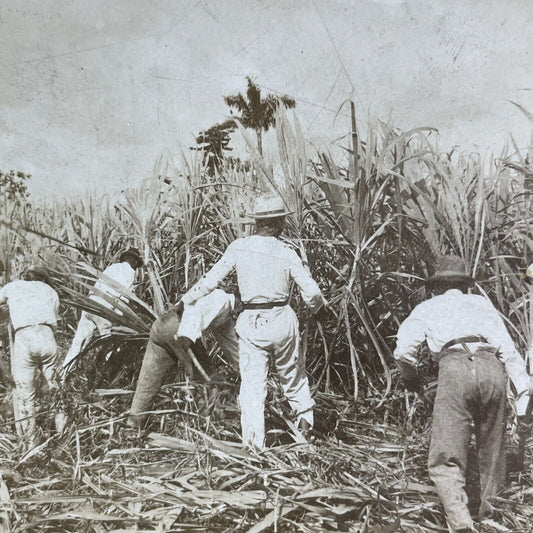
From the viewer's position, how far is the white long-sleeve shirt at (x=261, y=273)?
2631 millimetres

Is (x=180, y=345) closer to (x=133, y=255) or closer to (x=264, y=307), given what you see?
(x=264, y=307)

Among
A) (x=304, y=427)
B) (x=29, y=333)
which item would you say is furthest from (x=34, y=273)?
(x=304, y=427)

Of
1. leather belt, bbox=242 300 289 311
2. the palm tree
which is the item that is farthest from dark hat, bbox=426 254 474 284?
the palm tree

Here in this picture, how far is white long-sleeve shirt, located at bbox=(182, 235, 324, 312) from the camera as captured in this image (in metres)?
2.63

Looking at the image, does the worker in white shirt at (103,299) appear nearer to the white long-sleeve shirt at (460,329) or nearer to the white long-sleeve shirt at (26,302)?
the white long-sleeve shirt at (26,302)

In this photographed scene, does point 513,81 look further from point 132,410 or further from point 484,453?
point 132,410

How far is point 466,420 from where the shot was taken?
2068mm

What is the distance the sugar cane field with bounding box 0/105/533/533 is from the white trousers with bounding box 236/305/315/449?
12cm

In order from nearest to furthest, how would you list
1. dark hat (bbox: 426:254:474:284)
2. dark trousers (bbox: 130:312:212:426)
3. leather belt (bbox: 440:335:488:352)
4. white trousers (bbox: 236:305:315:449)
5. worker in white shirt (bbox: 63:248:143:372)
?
leather belt (bbox: 440:335:488:352) < dark hat (bbox: 426:254:474:284) < white trousers (bbox: 236:305:315:449) < dark trousers (bbox: 130:312:212:426) < worker in white shirt (bbox: 63:248:143:372)

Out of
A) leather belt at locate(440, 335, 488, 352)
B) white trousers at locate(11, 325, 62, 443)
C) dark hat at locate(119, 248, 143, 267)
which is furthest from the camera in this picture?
dark hat at locate(119, 248, 143, 267)

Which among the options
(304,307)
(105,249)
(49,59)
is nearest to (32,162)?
(49,59)

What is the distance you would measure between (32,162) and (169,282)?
122 centimetres

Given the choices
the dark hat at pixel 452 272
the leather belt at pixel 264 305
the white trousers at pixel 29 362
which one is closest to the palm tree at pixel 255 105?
the leather belt at pixel 264 305

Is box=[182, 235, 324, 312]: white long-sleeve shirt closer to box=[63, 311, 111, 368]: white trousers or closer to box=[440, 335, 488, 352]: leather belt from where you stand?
box=[440, 335, 488, 352]: leather belt
